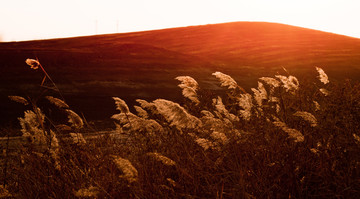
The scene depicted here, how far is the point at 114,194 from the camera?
8.64 ft

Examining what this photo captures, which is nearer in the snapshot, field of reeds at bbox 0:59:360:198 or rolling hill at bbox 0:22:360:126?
field of reeds at bbox 0:59:360:198

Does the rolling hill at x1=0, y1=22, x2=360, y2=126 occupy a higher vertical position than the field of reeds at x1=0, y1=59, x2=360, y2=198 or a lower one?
lower

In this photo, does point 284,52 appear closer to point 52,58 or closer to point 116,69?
point 116,69

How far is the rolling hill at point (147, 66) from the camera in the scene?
13.6m

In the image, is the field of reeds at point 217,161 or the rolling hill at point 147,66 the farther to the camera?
the rolling hill at point 147,66

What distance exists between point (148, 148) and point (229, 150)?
891 mm

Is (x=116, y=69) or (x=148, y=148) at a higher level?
(x=148, y=148)

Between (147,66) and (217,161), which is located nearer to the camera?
(217,161)

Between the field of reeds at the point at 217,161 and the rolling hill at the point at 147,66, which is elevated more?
the field of reeds at the point at 217,161

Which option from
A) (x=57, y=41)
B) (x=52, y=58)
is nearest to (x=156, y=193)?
(x=52, y=58)

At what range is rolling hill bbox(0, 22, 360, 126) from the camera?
44.6ft

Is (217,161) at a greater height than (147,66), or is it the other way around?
(217,161)

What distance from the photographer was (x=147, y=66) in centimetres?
1947

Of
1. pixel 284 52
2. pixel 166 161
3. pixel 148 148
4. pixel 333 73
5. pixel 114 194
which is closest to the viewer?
pixel 166 161
